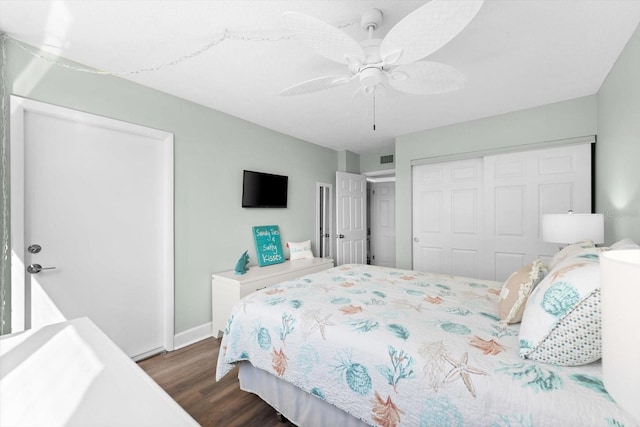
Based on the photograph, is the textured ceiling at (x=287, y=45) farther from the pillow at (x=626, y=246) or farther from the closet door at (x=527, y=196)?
the pillow at (x=626, y=246)

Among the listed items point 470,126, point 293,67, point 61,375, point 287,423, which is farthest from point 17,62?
point 470,126

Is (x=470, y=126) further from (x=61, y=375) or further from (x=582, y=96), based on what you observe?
(x=61, y=375)

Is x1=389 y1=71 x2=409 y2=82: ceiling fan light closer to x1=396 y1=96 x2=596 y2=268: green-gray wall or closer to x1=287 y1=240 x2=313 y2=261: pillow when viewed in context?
x1=396 y1=96 x2=596 y2=268: green-gray wall

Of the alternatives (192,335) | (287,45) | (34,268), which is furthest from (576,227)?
(34,268)

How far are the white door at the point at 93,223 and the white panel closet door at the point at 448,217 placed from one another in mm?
3174

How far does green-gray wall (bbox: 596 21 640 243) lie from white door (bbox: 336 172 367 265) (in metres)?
3.03

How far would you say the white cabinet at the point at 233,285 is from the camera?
2.78 meters

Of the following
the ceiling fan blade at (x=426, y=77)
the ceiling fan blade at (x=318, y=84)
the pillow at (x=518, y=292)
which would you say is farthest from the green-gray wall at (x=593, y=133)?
the ceiling fan blade at (x=318, y=84)

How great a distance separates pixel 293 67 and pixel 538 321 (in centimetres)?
222

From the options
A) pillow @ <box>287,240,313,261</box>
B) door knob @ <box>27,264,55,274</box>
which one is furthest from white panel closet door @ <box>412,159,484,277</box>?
door knob @ <box>27,264,55,274</box>

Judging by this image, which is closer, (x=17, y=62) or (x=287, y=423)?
(x=287, y=423)

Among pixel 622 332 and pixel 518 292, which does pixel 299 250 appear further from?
pixel 622 332

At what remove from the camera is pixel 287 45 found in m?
1.95

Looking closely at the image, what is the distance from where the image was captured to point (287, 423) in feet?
5.56
